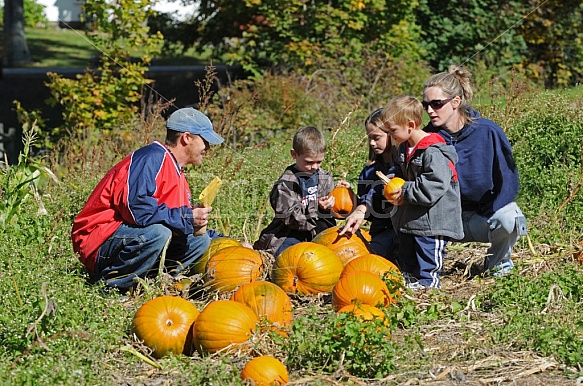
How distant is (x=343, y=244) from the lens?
5.70 metres

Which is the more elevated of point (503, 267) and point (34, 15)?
point (503, 267)

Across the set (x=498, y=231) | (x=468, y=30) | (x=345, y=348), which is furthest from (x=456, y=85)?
(x=468, y=30)

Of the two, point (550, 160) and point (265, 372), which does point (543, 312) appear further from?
point (550, 160)

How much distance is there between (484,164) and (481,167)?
0.03 meters

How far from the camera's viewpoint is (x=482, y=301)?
5.11 meters

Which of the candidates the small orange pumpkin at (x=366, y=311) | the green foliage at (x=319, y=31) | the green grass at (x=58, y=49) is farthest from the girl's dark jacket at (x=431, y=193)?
the green grass at (x=58, y=49)

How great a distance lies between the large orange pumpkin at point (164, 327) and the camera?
14.5 ft

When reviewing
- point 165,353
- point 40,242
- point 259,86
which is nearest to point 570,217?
point 165,353

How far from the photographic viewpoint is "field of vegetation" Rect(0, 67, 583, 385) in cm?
392

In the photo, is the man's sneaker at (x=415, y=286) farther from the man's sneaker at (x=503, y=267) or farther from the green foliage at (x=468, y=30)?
the green foliage at (x=468, y=30)

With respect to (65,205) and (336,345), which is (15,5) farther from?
(336,345)

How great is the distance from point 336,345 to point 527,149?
462cm

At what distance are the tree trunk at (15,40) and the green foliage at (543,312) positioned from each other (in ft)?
85.7

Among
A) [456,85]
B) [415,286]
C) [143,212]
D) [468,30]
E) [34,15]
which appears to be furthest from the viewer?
[34,15]
